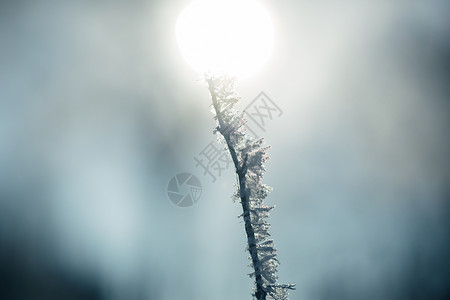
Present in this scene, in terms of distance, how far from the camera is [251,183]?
1864cm

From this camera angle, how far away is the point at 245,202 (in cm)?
1823

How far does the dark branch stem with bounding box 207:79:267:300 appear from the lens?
17688 mm

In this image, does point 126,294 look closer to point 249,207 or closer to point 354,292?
point 354,292

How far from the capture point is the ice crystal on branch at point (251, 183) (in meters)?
17.8

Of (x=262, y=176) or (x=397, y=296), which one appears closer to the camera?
(x=262, y=176)

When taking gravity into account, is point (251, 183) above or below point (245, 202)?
above

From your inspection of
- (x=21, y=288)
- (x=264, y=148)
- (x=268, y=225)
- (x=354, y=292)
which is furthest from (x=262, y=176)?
(x=21, y=288)

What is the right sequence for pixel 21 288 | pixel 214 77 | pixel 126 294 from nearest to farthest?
pixel 214 77 → pixel 126 294 → pixel 21 288

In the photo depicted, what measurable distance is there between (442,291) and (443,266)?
33523mm

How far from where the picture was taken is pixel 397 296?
180000mm

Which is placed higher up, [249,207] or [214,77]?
[214,77]

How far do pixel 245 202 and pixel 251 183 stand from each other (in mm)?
1194

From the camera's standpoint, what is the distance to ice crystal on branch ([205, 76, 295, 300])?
58.4ft

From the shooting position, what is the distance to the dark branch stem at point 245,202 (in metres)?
17.7
